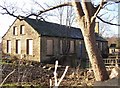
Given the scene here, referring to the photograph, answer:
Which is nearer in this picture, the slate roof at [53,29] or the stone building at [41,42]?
the stone building at [41,42]

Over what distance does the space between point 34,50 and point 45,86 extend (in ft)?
59.3

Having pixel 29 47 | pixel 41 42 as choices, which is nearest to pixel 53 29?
pixel 29 47

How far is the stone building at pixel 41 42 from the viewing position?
1039 inches

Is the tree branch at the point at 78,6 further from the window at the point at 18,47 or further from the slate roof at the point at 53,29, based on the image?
the window at the point at 18,47

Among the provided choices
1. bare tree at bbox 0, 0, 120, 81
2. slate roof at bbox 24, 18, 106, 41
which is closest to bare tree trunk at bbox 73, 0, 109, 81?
bare tree at bbox 0, 0, 120, 81


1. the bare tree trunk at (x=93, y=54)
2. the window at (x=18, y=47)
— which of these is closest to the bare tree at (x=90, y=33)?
the bare tree trunk at (x=93, y=54)

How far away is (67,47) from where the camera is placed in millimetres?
29141

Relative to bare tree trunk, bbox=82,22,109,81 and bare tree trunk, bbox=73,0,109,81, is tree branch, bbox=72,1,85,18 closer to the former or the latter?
bare tree trunk, bbox=73,0,109,81

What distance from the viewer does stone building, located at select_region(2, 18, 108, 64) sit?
26391 millimetres

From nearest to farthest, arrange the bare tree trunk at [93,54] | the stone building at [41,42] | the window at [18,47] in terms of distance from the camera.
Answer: the bare tree trunk at [93,54]
the stone building at [41,42]
the window at [18,47]

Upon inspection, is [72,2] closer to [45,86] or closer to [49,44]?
[45,86]

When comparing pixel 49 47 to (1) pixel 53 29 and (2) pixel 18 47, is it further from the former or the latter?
(2) pixel 18 47

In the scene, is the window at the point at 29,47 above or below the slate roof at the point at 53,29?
below

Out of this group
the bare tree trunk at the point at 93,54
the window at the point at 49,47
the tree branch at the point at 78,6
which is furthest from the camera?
the window at the point at 49,47
